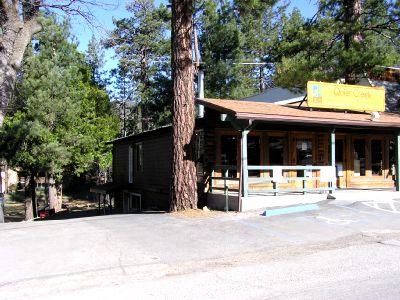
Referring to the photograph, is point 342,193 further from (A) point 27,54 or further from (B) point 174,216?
(A) point 27,54

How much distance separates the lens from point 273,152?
58.9ft

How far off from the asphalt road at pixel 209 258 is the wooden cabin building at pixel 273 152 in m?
2.62

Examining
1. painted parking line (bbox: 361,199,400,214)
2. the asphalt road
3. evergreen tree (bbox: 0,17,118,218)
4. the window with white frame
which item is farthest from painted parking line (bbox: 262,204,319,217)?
evergreen tree (bbox: 0,17,118,218)

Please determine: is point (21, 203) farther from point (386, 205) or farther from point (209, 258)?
point (209, 258)

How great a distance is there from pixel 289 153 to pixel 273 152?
67cm

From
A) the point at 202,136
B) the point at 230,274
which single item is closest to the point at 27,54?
the point at 202,136

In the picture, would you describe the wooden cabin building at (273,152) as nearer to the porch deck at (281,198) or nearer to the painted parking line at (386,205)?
the porch deck at (281,198)

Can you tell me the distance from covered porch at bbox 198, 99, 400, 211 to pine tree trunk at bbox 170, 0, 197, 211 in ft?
3.41

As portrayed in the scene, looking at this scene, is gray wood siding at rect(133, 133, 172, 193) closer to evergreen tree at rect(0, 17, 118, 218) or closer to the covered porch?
the covered porch

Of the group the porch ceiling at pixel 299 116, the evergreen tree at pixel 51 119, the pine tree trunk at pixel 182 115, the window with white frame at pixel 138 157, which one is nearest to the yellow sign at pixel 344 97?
the porch ceiling at pixel 299 116

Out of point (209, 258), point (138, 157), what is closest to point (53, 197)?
point (138, 157)

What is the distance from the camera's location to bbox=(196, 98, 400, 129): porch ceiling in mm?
14195

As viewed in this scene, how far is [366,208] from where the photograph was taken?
13953mm

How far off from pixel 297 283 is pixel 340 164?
13882 mm
